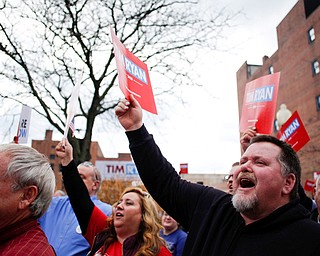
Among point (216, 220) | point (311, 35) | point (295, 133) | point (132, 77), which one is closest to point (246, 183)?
point (216, 220)

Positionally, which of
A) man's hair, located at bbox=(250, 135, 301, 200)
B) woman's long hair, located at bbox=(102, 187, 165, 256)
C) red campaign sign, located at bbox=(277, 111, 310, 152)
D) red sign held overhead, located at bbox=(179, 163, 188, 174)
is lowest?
woman's long hair, located at bbox=(102, 187, 165, 256)

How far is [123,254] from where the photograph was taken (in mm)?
3012

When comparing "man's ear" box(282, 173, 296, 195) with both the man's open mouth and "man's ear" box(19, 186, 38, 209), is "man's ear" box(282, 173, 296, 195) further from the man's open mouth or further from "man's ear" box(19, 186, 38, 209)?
"man's ear" box(19, 186, 38, 209)

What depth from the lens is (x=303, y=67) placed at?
28.2 m

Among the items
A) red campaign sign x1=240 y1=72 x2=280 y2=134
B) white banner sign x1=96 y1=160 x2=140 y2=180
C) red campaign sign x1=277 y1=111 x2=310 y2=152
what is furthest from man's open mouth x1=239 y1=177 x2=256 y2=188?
white banner sign x1=96 y1=160 x2=140 y2=180

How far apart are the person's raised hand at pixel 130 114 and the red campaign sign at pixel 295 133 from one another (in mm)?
2400

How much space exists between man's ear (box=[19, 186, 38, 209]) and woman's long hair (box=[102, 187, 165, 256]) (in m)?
1.27

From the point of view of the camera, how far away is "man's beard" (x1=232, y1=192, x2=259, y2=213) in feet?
6.56

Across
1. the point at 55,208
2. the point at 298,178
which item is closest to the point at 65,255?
the point at 55,208

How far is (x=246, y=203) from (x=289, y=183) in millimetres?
350

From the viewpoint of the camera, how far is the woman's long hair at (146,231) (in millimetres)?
3061

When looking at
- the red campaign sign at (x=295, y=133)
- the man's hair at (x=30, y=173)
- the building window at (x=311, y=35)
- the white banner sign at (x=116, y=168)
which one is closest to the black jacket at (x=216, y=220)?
the man's hair at (x=30, y=173)

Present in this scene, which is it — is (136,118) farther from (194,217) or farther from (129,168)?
(129,168)

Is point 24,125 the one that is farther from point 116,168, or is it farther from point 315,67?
point 315,67
